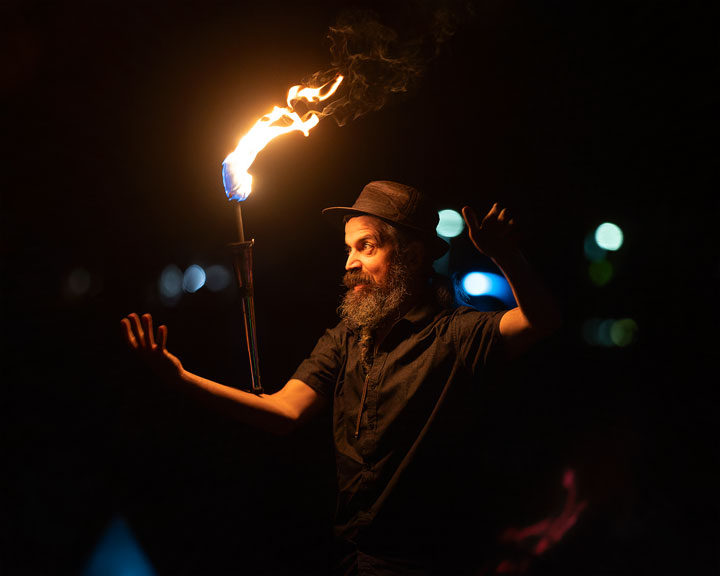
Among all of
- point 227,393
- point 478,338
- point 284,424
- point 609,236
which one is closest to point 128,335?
point 227,393

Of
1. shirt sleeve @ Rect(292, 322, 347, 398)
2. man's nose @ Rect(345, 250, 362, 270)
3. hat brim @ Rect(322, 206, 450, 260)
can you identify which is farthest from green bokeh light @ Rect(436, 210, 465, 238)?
shirt sleeve @ Rect(292, 322, 347, 398)

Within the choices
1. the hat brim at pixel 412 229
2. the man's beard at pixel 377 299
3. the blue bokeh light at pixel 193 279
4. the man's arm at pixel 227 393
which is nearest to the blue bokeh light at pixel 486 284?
the hat brim at pixel 412 229

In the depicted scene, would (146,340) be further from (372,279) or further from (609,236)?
(609,236)

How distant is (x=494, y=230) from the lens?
180 centimetres

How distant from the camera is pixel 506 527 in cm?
320

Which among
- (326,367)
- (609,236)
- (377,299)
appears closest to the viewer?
(377,299)

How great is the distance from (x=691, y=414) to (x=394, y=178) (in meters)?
3.35

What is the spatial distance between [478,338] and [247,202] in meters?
2.06

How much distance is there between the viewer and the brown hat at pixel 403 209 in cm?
240

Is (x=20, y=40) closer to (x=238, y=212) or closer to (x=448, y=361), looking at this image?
(x=238, y=212)

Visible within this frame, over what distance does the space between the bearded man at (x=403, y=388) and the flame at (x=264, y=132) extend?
0.59m

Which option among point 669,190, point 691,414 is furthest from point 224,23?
point 691,414

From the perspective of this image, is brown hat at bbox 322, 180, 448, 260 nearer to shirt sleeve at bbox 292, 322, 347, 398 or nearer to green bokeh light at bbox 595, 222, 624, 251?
shirt sleeve at bbox 292, 322, 347, 398

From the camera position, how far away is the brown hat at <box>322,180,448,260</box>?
7.86 feet
